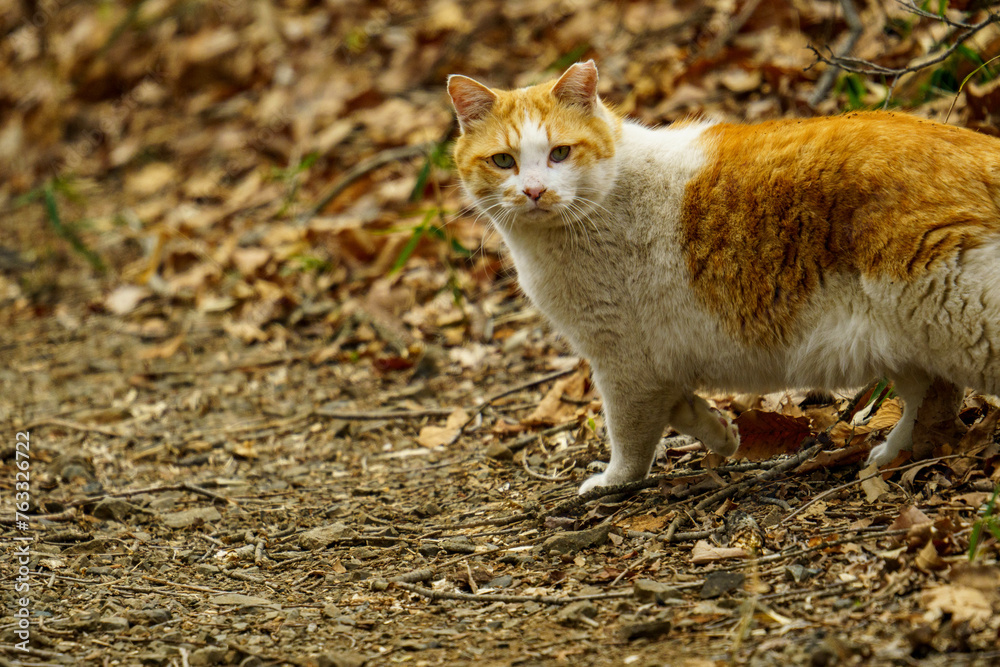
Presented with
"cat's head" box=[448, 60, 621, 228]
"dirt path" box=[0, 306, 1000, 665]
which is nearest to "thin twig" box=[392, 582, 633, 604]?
"dirt path" box=[0, 306, 1000, 665]

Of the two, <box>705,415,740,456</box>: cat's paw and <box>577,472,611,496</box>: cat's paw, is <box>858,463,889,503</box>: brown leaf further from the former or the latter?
<box>577,472,611,496</box>: cat's paw

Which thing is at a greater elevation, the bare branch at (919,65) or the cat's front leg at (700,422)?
the bare branch at (919,65)

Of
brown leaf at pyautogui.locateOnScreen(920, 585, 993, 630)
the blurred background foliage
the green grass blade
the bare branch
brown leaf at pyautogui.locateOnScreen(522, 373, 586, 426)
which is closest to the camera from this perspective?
brown leaf at pyautogui.locateOnScreen(920, 585, 993, 630)

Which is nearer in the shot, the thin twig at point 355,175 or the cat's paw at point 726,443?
the cat's paw at point 726,443

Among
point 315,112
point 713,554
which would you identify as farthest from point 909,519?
point 315,112

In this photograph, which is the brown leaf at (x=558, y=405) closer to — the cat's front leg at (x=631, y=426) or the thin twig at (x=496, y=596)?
the cat's front leg at (x=631, y=426)

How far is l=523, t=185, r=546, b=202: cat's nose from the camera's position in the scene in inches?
125

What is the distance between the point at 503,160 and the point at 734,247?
0.95 m

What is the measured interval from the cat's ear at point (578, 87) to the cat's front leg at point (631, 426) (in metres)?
1.06

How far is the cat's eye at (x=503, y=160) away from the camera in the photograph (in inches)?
132

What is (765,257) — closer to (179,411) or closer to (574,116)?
(574,116)

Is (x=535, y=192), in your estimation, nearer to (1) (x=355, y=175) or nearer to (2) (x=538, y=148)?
(2) (x=538, y=148)

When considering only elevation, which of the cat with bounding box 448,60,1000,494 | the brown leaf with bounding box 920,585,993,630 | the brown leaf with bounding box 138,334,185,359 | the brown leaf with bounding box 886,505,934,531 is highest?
the cat with bounding box 448,60,1000,494

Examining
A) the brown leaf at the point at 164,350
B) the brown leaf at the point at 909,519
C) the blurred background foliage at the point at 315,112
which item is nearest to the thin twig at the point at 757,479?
the brown leaf at the point at 909,519
